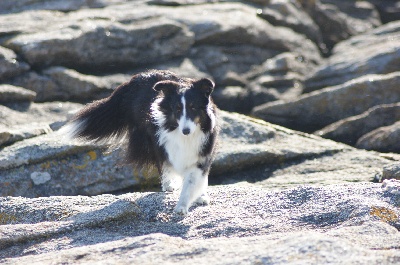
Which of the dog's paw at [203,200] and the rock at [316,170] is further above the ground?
the dog's paw at [203,200]

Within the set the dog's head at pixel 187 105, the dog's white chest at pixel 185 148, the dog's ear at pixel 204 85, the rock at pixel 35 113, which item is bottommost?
the rock at pixel 35 113

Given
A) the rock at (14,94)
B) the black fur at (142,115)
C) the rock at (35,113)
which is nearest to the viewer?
the black fur at (142,115)

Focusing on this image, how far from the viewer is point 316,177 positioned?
1109cm

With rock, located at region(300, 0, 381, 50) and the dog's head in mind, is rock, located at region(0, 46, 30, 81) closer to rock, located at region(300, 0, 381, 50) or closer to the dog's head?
the dog's head

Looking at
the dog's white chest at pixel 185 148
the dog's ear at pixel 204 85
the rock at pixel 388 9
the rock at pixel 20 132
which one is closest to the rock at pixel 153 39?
the rock at pixel 20 132

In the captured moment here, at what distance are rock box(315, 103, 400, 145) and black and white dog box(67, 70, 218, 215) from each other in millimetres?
4796

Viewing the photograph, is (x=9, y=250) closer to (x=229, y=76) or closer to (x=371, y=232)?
(x=371, y=232)

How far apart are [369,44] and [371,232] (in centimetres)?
1315

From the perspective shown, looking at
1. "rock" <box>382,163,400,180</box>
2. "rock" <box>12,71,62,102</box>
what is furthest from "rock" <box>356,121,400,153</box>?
"rock" <box>12,71,62,102</box>

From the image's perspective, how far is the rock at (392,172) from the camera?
9.60 m

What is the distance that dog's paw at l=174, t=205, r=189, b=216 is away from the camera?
25.2ft

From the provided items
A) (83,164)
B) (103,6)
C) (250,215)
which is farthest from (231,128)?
(103,6)

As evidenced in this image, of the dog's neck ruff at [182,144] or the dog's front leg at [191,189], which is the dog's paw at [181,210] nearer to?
the dog's front leg at [191,189]

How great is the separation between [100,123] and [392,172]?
4310 mm
